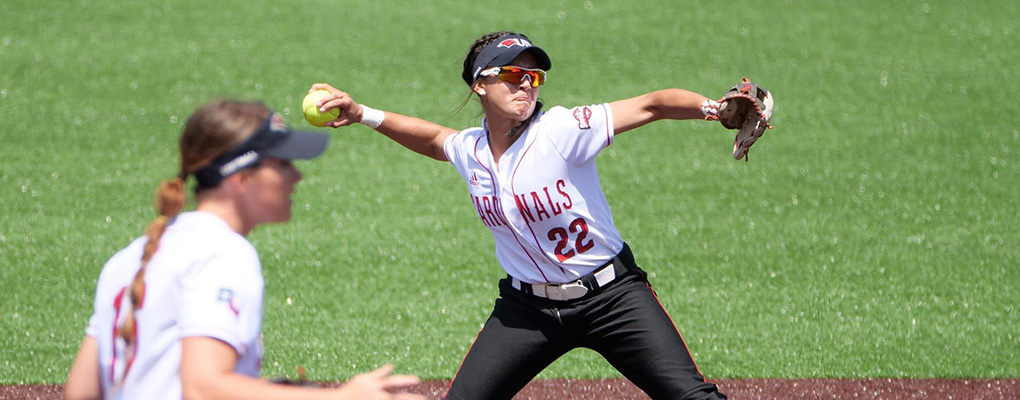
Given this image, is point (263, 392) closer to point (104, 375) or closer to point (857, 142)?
point (104, 375)

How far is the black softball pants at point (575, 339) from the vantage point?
4.18 meters

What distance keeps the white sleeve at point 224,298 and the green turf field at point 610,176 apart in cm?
52

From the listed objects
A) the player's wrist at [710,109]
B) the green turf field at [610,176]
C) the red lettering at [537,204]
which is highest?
the player's wrist at [710,109]

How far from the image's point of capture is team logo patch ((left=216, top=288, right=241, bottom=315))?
2.44 m

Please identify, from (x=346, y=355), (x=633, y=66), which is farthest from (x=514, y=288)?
(x=633, y=66)

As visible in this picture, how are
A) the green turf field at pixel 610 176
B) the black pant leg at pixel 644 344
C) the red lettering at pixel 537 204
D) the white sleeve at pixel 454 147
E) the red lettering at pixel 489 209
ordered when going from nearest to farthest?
the black pant leg at pixel 644 344 → the red lettering at pixel 537 204 → the red lettering at pixel 489 209 → the white sleeve at pixel 454 147 → the green turf field at pixel 610 176

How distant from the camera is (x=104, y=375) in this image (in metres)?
2.74

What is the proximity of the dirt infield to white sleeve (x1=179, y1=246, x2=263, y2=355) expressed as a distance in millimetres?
3647

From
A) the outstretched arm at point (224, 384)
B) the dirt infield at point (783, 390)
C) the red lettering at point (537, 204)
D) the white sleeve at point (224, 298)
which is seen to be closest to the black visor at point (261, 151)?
the white sleeve at point (224, 298)

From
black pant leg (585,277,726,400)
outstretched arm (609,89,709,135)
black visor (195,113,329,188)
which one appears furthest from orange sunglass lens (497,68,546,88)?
black visor (195,113,329,188)

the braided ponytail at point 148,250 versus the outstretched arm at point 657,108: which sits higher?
the outstretched arm at point 657,108

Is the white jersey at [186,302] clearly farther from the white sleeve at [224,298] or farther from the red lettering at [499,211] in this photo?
the red lettering at [499,211]

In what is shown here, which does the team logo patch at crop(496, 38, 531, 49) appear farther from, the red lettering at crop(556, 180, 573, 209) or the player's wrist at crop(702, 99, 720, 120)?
the player's wrist at crop(702, 99, 720, 120)

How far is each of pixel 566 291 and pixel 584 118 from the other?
2.17 feet
